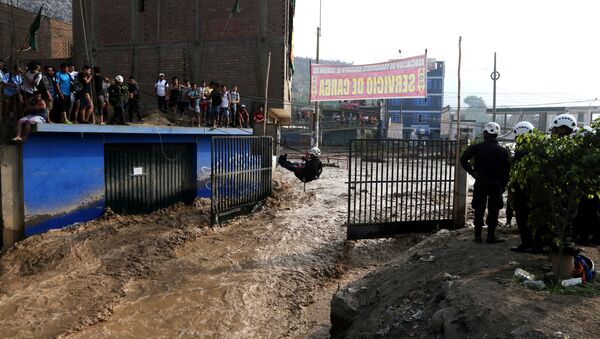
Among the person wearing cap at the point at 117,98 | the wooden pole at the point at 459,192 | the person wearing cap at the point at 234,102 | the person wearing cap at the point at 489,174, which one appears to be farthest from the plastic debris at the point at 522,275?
the person wearing cap at the point at 234,102

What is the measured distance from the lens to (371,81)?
66.7 feet

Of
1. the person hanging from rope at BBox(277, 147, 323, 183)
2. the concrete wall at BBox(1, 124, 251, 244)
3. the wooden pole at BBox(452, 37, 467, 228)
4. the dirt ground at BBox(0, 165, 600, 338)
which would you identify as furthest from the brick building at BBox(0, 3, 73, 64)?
the wooden pole at BBox(452, 37, 467, 228)

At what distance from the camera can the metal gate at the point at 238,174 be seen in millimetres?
10344

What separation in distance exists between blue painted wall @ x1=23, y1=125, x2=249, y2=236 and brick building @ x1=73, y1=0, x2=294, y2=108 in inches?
355

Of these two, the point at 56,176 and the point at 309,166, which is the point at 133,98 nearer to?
the point at 56,176

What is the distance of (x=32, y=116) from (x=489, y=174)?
8.61 m

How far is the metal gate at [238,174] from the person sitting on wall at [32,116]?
3503 mm

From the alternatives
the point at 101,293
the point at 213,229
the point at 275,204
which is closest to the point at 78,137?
the point at 213,229

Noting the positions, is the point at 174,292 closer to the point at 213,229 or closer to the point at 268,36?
the point at 213,229

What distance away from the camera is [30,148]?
8.94m

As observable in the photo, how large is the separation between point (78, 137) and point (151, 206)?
283 centimetres

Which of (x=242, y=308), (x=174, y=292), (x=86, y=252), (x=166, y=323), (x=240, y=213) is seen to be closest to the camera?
(x=166, y=323)

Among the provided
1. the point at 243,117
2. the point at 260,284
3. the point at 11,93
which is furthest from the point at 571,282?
the point at 243,117

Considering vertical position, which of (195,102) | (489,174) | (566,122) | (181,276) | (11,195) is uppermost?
(195,102)
